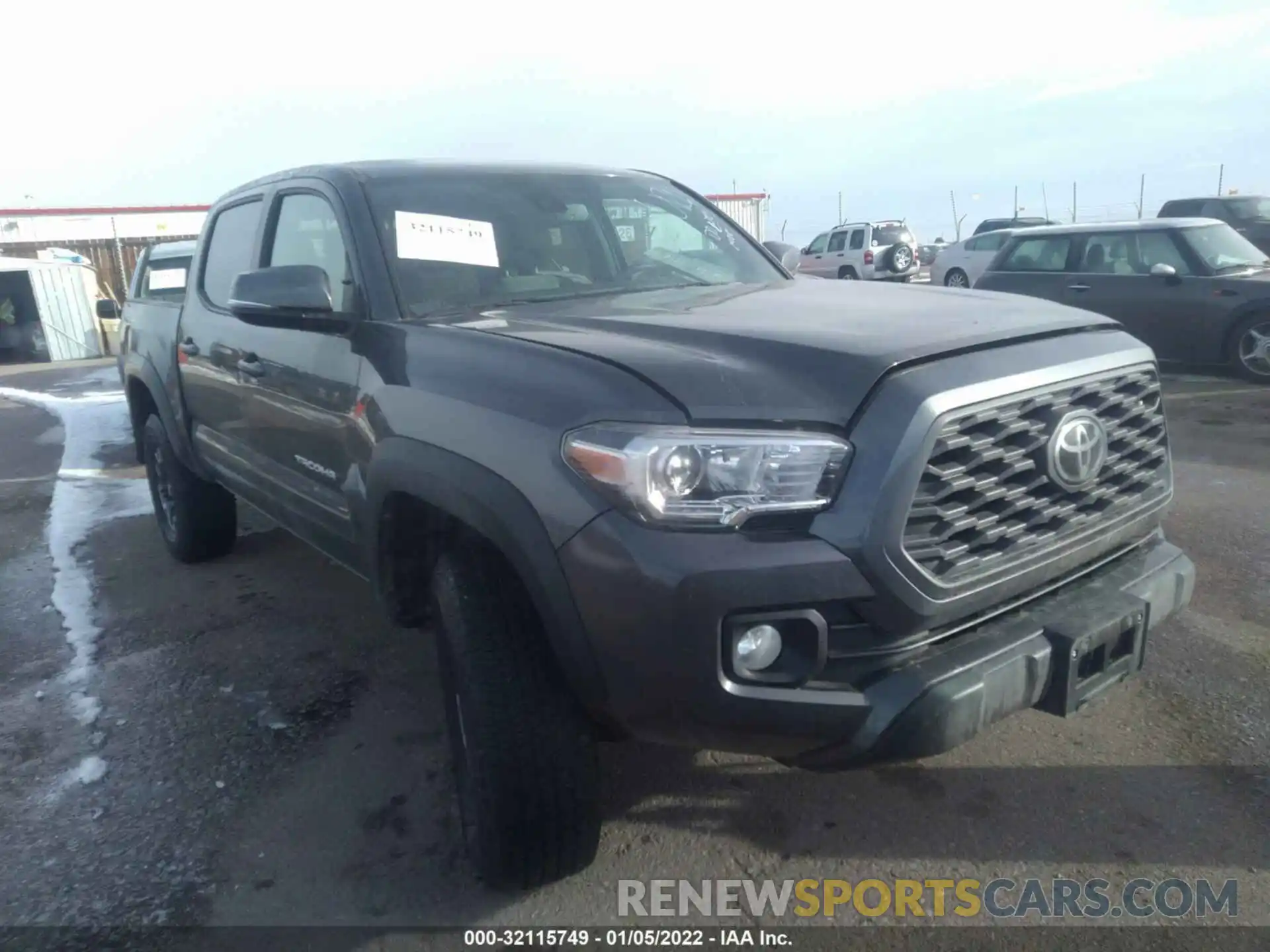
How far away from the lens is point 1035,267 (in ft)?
34.6

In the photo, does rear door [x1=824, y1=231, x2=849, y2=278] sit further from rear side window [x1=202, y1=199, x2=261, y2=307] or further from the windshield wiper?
the windshield wiper

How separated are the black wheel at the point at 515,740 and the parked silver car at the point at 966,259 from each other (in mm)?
14594

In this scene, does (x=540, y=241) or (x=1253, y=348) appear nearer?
(x=540, y=241)

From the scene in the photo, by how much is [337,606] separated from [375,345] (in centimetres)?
203

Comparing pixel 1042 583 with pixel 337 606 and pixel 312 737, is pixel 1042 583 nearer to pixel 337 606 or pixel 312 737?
pixel 312 737

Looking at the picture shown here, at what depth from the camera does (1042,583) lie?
2314 millimetres

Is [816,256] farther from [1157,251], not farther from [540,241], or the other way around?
[540,241]

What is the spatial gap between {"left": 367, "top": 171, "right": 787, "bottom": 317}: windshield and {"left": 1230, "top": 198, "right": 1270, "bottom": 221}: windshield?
1580 cm

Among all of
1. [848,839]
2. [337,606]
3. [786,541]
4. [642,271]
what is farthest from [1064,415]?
[337,606]

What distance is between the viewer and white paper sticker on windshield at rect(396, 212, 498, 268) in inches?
120

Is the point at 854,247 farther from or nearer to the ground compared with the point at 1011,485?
nearer to the ground

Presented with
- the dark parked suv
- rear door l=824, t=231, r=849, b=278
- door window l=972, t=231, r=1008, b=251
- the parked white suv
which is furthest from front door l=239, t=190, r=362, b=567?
rear door l=824, t=231, r=849, b=278

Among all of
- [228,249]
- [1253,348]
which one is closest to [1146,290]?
[1253,348]

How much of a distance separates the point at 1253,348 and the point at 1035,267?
93.5 inches
